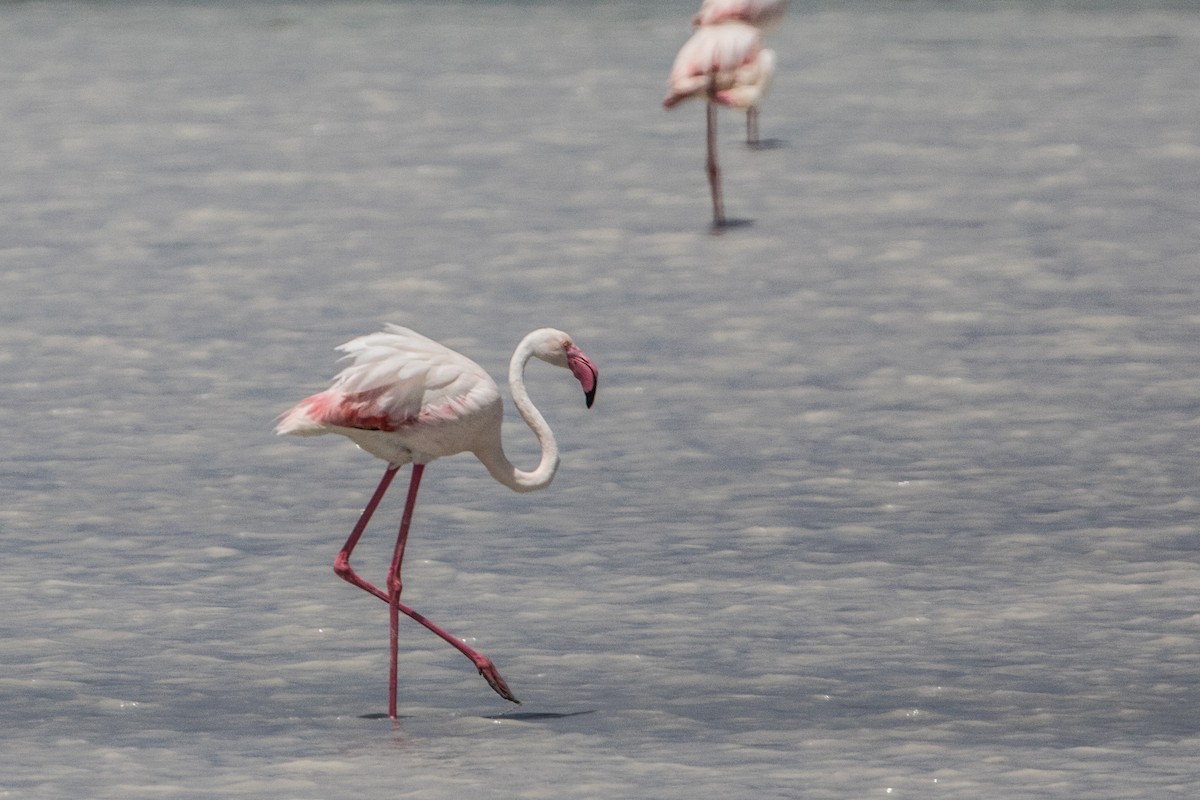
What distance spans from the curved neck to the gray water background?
20.0 inches

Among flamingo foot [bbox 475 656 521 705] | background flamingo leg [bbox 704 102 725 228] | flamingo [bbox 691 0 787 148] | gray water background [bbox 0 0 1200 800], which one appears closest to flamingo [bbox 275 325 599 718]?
flamingo foot [bbox 475 656 521 705]

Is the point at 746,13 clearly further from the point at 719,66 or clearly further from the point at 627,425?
the point at 627,425

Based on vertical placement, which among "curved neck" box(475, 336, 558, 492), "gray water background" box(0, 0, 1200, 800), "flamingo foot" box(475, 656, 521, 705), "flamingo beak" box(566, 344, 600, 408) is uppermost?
"flamingo beak" box(566, 344, 600, 408)

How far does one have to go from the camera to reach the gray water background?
A: 623 centimetres

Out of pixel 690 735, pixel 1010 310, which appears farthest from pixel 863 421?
pixel 690 735

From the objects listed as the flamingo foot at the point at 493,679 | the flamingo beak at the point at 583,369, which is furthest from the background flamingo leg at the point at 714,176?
the flamingo foot at the point at 493,679

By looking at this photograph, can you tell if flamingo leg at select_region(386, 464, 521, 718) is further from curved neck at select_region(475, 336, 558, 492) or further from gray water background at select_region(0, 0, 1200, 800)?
curved neck at select_region(475, 336, 558, 492)

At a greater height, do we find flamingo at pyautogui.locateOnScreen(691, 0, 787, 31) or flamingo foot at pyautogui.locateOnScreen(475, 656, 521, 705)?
flamingo at pyautogui.locateOnScreen(691, 0, 787, 31)

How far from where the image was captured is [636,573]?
25.0 feet

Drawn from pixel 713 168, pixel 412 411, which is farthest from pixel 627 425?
pixel 713 168

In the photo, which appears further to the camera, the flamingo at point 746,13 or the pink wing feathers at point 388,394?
the flamingo at point 746,13

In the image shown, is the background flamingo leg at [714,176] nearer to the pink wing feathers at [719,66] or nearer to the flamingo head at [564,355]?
Answer: the pink wing feathers at [719,66]

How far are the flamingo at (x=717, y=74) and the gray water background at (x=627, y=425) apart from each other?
44 centimetres

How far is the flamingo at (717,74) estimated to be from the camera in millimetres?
12242
